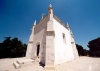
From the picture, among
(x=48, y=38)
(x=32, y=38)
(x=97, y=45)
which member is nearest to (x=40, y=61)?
(x=48, y=38)

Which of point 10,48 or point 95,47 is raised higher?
point 95,47

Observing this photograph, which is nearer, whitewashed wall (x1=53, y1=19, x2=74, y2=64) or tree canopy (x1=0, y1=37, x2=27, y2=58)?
whitewashed wall (x1=53, y1=19, x2=74, y2=64)

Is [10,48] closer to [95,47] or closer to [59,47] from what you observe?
[59,47]

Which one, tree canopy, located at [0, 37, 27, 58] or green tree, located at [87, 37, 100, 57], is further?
green tree, located at [87, 37, 100, 57]

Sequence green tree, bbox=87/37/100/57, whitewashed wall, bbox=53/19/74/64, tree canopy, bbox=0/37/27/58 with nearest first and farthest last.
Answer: whitewashed wall, bbox=53/19/74/64 < tree canopy, bbox=0/37/27/58 < green tree, bbox=87/37/100/57

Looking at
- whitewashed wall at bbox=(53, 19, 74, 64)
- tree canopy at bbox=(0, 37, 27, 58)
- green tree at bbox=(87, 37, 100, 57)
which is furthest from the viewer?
green tree at bbox=(87, 37, 100, 57)

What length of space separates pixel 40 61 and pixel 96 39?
22233mm

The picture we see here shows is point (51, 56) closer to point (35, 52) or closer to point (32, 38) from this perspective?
point (35, 52)

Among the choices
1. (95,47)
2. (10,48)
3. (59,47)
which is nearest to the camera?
(59,47)

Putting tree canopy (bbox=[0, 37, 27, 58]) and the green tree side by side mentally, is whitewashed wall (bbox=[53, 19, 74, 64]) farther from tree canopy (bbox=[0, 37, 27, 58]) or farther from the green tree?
the green tree

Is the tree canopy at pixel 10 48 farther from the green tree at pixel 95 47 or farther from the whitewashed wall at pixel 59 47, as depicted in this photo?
the green tree at pixel 95 47

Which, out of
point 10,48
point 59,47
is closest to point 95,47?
point 59,47

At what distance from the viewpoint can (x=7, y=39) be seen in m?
20.3

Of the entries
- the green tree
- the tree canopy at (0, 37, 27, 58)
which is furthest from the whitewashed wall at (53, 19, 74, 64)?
the green tree
